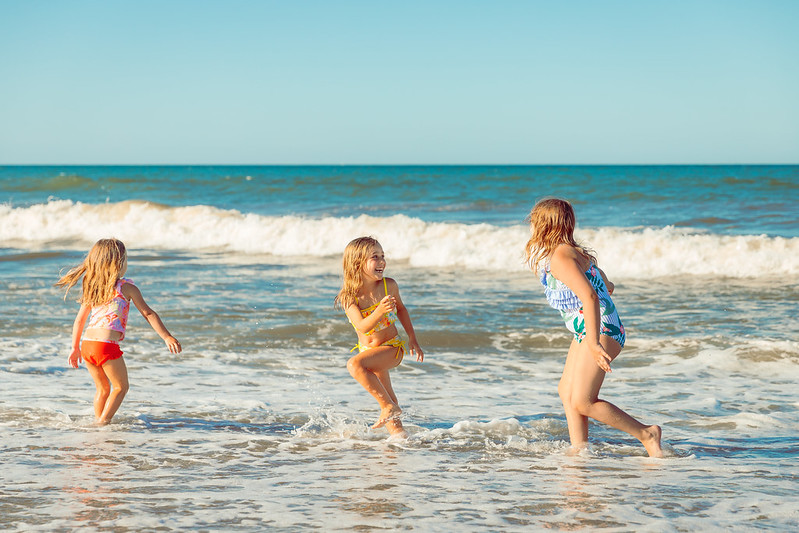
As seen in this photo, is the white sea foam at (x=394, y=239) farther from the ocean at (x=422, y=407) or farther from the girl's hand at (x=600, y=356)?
the girl's hand at (x=600, y=356)

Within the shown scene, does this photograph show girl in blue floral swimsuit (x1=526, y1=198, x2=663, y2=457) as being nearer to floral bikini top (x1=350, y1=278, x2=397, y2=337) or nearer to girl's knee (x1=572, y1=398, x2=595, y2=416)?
girl's knee (x1=572, y1=398, x2=595, y2=416)

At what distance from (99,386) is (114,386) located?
0.36 feet

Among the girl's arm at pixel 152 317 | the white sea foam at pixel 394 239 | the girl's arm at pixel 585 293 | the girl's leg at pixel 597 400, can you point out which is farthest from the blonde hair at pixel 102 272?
the white sea foam at pixel 394 239

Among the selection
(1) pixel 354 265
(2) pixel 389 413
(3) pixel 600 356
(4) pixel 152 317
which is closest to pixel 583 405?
(3) pixel 600 356

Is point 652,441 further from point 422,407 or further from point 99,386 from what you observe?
point 99,386

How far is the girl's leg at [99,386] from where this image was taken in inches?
226

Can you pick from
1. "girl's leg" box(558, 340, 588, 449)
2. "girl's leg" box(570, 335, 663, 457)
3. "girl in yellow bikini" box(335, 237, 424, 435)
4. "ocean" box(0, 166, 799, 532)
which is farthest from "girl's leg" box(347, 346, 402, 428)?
"girl's leg" box(570, 335, 663, 457)

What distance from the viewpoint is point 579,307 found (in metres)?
4.82

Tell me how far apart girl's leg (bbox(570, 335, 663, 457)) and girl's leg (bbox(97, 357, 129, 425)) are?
10.0 feet

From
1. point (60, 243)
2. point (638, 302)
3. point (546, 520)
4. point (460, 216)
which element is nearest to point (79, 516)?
point (546, 520)

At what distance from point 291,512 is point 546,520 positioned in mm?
1224

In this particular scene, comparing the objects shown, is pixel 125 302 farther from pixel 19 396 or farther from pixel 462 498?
pixel 462 498

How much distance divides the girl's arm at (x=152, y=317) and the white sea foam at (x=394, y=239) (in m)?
6.38

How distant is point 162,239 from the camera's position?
965 inches
